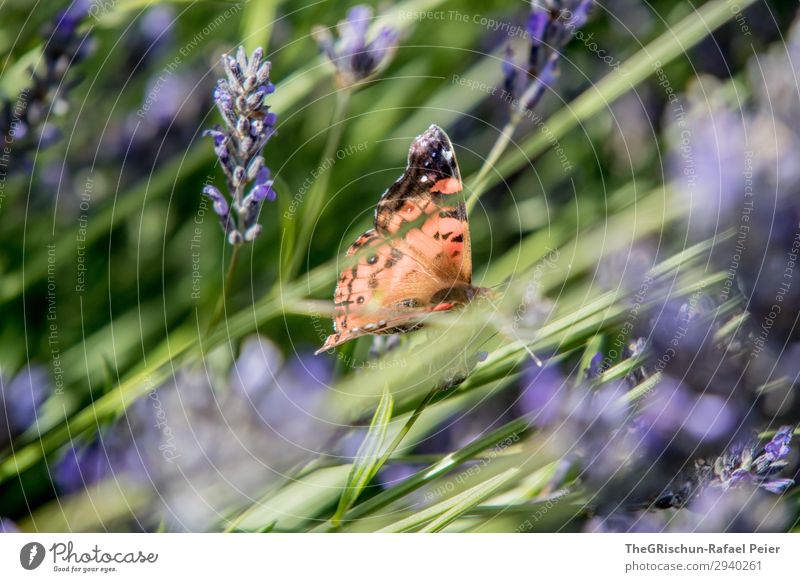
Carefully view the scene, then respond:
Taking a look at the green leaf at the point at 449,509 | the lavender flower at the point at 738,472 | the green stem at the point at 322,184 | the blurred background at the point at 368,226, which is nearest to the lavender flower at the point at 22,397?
the blurred background at the point at 368,226

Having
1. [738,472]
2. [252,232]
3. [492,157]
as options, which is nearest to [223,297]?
[252,232]

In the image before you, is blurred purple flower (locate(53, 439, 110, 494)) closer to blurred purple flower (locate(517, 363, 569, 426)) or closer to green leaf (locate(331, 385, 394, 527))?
green leaf (locate(331, 385, 394, 527))

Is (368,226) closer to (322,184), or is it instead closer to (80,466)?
(322,184)

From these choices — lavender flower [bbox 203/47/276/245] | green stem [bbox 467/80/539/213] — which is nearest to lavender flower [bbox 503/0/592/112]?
green stem [bbox 467/80/539/213]

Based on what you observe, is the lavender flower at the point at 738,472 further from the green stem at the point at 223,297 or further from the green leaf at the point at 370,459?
the green stem at the point at 223,297

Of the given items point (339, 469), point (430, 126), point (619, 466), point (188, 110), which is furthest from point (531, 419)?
point (188, 110)

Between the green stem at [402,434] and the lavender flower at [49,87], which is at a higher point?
the lavender flower at [49,87]
